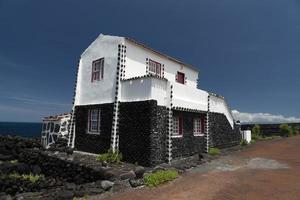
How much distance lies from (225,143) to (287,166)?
867 cm

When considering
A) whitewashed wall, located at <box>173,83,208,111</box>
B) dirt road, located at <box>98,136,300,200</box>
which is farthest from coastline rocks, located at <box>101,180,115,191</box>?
whitewashed wall, located at <box>173,83,208,111</box>

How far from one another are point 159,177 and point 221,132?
43.3 feet

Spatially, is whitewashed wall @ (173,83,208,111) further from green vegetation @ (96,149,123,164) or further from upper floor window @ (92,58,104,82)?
upper floor window @ (92,58,104,82)

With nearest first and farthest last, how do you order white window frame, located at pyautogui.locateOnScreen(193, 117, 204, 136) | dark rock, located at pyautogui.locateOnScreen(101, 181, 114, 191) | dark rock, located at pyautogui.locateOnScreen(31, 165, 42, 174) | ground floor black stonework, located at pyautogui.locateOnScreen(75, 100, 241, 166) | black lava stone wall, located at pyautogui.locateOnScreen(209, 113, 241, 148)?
dark rock, located at pyautogui.locateOnScreen(101, 181, 114, 191) → ground floor black stonework, located at pyautogui.locateOnScreen(75, 100, 241, 166) → dark rock, located at pyautogui.locateOnScreen(31, 165, 42, 174) → white window frame, located at pyautogui.locateOnScreen(193, 117, 204, 136) → black lava stone wall, located at pyautogui.locateOnScreen(209, 113, 241, 148)

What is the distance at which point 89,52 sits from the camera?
20594mm

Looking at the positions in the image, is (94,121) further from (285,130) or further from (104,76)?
(285,130)

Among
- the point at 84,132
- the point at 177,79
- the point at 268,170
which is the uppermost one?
the point at 177,79

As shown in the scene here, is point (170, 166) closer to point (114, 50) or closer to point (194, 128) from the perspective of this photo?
point (194, 128)

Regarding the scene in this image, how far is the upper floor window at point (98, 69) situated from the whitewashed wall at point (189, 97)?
5.76 metres

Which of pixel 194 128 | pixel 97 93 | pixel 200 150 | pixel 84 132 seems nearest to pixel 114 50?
pixel 97 93

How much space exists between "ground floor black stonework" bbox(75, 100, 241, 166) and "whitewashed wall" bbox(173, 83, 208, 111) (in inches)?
24.9

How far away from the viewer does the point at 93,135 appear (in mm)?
18719

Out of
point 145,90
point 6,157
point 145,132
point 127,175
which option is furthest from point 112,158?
point 6,157

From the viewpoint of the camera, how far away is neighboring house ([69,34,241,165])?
1544cm
